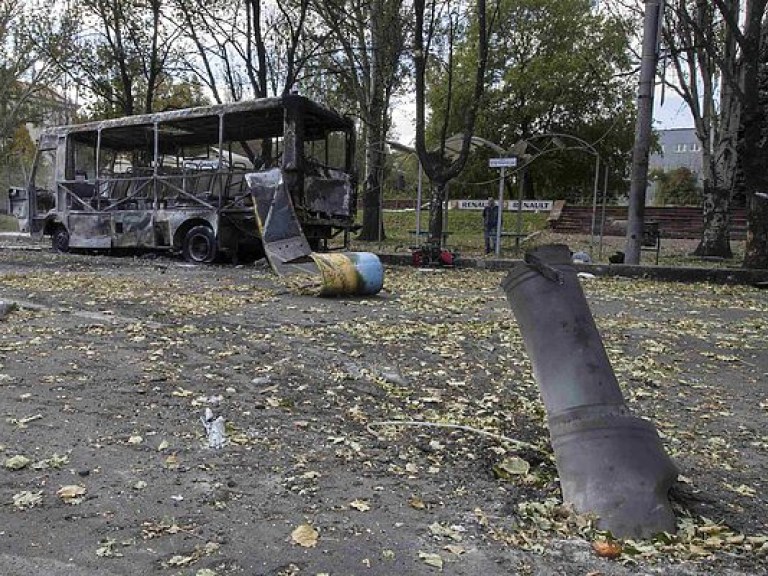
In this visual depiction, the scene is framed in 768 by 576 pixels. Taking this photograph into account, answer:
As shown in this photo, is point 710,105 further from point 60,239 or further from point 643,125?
point 60,239

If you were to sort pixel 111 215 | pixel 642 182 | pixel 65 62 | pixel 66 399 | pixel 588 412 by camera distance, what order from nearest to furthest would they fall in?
pixel 588 412
pixel 66 399
pixel 642 182
pixel 111 215
pixel 65 62

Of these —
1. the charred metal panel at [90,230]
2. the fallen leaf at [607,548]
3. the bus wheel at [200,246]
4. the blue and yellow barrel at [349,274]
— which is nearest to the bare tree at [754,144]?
the blue and yellow barrel at [349,274]

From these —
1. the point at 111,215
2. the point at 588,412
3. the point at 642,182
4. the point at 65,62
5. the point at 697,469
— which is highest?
the point at 65,62

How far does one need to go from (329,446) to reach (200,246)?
10952 mm

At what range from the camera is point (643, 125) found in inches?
521

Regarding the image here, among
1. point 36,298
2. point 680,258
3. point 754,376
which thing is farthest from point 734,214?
point 36,298

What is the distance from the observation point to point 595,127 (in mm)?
38906

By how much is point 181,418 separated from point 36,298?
5386 millimetres

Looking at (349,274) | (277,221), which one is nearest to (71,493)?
(349,274)

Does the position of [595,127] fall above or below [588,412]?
above

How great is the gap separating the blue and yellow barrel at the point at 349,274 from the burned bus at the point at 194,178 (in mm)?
3644

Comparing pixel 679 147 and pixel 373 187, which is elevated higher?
pixel 679 147

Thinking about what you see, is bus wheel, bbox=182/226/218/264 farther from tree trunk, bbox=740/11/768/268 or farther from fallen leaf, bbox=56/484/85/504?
fallen leaf, bbox=56/484/85/504

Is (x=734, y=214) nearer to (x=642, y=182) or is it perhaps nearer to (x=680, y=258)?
(x=680, y=258)
